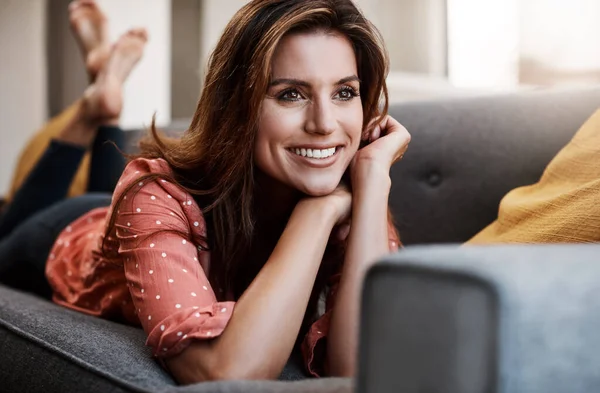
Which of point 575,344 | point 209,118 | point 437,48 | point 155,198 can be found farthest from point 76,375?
point 437,48

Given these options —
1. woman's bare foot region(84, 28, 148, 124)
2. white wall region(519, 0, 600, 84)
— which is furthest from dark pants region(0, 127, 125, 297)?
white wall region(519, 0, 600, 84)

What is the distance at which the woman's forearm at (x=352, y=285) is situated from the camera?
3.43 ft

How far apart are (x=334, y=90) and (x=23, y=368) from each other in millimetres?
595

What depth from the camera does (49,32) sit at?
12.1ft

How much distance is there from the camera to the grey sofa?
100 cm

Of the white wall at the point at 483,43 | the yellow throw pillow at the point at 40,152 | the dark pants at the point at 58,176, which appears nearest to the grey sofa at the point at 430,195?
the dark pants at the point at 58,176

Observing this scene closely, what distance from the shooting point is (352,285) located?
106 cm

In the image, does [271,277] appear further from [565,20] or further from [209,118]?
[565,20]

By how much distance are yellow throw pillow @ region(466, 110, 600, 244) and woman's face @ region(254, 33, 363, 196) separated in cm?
32

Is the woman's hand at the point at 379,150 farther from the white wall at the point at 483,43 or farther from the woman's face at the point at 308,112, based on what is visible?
the white wall at the point at 483,43

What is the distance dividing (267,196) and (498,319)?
2.43ft

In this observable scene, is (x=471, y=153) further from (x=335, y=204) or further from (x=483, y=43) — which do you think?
(x=483, y=43)

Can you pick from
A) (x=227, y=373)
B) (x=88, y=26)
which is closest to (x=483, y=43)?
(x=88, y=26)

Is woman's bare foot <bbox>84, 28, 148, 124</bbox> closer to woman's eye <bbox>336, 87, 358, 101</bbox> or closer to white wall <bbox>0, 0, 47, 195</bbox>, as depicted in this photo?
woman's eye <bbox>336, 87, 358, 101</bbox>
